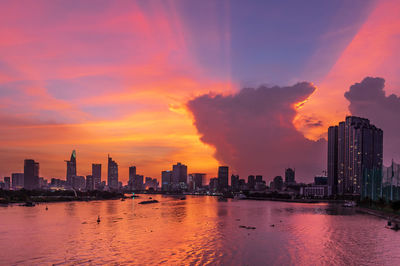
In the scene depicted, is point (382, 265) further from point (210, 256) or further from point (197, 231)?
point (197, 231)

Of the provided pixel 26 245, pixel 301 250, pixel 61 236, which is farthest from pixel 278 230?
pixel 26 245

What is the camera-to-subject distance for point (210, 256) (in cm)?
5925

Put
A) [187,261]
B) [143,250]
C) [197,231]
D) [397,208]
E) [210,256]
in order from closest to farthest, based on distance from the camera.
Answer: [187,261]
[210,256]
[143,250]
[197,231]
[397,208]

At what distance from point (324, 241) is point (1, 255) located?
219 feet

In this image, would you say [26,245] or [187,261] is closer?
[187,261]

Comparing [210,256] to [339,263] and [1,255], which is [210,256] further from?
[1,255]

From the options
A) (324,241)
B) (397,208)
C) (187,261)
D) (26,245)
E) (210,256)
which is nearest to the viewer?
(187,261)

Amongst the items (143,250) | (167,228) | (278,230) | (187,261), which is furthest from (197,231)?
(187,261)

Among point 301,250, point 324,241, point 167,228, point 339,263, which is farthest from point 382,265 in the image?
point 167,228

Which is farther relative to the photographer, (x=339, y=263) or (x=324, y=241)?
(x=324, y=241)

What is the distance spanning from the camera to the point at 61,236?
265 feet

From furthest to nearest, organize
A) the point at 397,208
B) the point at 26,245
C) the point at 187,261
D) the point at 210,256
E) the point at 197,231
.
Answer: the point at 397,208
the point at 197,231
the point at 26,245
the point at 210,256
the point at 187,261

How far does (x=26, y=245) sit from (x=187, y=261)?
3606cm

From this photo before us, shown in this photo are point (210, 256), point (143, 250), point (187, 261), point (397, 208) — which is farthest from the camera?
point (397, 208)
